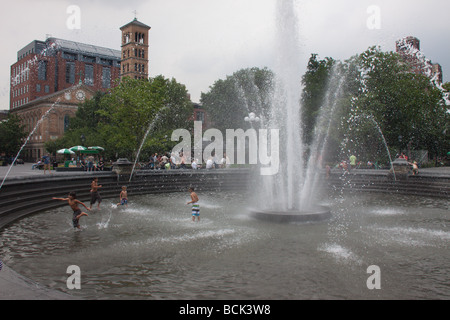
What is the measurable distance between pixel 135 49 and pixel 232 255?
87.0 metres

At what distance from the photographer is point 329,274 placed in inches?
262

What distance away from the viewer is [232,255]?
26.1 ft

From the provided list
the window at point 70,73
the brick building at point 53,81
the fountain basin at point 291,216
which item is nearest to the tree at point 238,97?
the brick building at point 53,81

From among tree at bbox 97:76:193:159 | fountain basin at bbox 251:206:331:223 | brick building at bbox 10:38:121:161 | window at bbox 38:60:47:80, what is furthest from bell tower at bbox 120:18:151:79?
fountain basin at bbox 251:206:331:223

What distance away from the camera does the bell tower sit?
282 feet

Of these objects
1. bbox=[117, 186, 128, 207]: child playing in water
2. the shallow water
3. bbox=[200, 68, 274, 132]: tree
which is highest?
bbox=[200, 68, 274, 132]: tree

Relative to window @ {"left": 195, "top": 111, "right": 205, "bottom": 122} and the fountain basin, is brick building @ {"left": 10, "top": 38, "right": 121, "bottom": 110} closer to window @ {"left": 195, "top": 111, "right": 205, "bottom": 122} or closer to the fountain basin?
window @ {"left": 195, "top": 111, "right": 205, "bottom": 122}

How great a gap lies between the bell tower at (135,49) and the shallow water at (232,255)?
7847 centimetres

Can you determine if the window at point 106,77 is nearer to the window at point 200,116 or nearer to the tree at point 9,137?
the window at point 200,116

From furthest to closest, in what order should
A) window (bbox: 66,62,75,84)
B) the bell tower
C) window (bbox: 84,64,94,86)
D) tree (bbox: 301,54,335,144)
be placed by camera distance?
window (bbox: 84,64,94,86) < window (bbox: 66,62,75,84) < the bell tower < tree (bbox: 301,54,335,144)

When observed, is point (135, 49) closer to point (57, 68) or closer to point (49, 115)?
point (49, 115)

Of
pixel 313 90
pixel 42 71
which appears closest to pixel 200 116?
pixel 42 71

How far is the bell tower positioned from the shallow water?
3089 inches

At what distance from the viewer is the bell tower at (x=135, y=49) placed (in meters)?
85.9
